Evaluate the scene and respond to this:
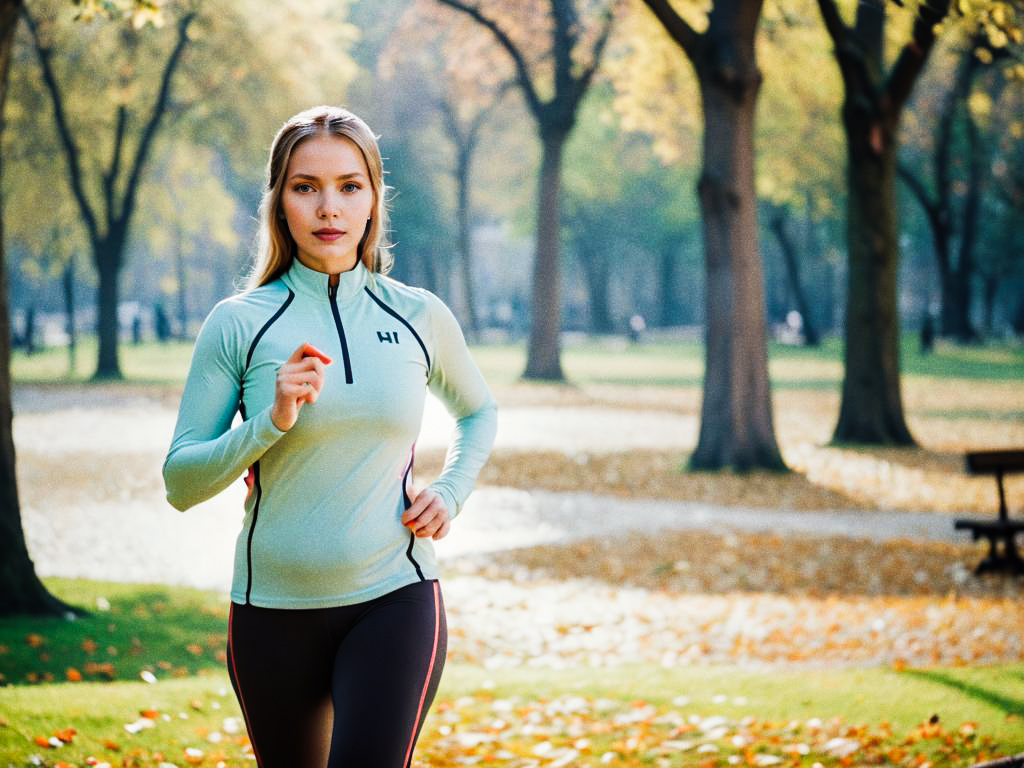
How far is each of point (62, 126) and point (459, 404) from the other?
29.0 meters

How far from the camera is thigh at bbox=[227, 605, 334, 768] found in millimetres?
2959

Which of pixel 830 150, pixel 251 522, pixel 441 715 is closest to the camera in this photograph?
pixel 251 522

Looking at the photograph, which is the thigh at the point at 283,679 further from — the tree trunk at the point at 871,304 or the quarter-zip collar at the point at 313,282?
the tree trunk at the point at 871,304

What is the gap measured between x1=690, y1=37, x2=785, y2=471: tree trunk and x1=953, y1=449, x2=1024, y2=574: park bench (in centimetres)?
510

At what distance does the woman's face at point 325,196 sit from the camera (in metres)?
3.09

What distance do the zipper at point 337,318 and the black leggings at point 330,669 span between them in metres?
0.51

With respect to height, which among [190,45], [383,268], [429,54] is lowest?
[383,268]

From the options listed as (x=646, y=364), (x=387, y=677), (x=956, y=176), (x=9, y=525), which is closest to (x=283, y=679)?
(x=387, y=677)

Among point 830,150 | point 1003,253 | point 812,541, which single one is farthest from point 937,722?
point 1003,253

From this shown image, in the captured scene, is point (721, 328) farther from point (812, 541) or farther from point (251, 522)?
point (251, 522)

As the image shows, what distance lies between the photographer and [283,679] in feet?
9.72

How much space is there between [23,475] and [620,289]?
72.0 meters

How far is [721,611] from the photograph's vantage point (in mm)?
9461

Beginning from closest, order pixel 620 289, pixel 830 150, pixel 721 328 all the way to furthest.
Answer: pixel 721 328, pixel 830 150, pixel 620 289
